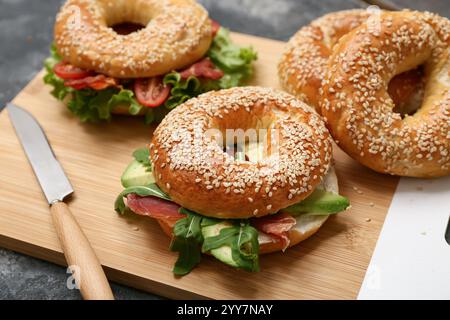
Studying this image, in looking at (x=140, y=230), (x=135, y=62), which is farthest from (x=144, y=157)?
(x=135, y=62)

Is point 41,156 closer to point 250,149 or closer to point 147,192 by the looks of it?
point 147,192

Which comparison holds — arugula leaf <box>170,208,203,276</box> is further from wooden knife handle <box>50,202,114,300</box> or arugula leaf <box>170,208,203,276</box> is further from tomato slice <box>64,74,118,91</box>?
tomato slice <box>64,74,118,91</box>

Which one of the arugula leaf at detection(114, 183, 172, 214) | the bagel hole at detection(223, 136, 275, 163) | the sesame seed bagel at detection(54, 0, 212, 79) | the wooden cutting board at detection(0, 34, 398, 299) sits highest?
the sesame seed bagel at detection(54, 0, 212, 79)

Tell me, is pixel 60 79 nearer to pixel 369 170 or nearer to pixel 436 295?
pixel 369 170

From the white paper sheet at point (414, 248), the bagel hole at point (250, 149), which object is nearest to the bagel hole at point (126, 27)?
the bagel hole at point (250, 149)

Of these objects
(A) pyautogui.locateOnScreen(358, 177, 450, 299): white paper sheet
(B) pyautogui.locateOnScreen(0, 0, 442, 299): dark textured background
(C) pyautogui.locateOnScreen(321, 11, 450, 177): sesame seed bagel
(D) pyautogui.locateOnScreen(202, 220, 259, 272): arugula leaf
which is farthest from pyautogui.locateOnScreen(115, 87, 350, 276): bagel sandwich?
(B) pyautogui.locateOnScreen(0, 0, 442, 299): dark textured background
